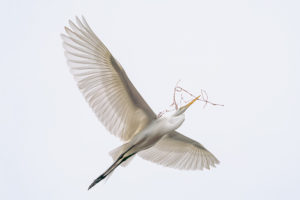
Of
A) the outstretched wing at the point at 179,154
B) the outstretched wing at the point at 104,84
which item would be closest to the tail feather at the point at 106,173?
the outstretched wing at the point at 104,84

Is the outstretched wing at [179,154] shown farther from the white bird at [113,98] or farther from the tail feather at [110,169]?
the tail feather at [110,169]

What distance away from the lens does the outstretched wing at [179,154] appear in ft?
33.7

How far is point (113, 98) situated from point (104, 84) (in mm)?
306

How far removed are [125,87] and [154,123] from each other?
748 mm

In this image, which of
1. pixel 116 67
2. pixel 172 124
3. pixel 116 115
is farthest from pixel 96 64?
pixel 172 124

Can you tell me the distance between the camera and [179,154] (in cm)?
1045

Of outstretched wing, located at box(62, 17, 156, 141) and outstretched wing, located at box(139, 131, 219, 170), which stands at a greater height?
outstretched wing, located at box(62, 17, 156, 141)

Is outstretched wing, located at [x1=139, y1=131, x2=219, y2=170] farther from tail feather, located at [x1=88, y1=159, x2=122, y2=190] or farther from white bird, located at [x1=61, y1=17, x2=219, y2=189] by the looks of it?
tail feather, located at [x1=88, y1=159, x2=122, y2=190]

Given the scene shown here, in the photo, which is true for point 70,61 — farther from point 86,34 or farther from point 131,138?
point 131,138

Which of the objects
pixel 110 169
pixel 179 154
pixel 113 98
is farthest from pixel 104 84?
pixel 179 154

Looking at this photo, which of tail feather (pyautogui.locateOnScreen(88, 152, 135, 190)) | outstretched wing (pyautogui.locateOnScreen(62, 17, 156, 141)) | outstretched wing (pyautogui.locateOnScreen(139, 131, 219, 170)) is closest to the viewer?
outstretched wing (pyautogui.locateOnScreen(62, 17, 156, 141))

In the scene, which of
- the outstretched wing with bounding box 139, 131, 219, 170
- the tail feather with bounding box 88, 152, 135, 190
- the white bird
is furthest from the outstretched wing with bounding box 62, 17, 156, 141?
the outstretched wing with bounding box 139, 131, 219, 170

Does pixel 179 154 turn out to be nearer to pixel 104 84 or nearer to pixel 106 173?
pixel 106 173

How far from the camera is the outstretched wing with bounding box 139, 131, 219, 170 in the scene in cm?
1027
